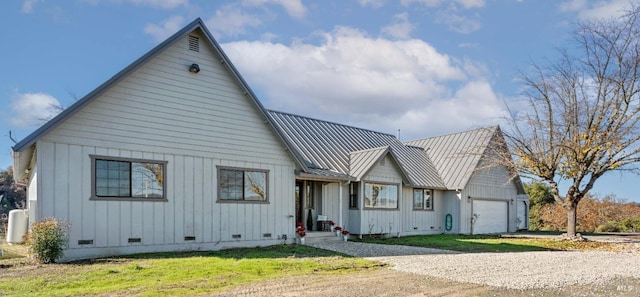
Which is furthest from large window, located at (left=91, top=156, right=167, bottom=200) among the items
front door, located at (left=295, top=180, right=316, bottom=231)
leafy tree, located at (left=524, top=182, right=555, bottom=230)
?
leafy tree, located at (left=524, top=182, right=555, bottom=230)

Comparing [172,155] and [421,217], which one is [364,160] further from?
[172,155]

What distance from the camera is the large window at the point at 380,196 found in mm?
18891

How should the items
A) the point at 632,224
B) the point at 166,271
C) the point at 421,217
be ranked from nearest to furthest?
the point at 166,271
the point at 421,217
the point at 632,224

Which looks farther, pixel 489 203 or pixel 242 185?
pixel 489 203

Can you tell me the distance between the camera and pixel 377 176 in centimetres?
1911

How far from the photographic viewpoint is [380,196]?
19484 millimetres

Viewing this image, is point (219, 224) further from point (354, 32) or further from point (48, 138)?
point (354, 32)

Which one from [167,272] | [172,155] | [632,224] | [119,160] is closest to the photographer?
[167,272]

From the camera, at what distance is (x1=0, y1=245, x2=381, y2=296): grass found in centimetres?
769

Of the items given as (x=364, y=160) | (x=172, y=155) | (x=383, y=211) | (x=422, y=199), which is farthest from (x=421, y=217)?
(x=172, y=155)

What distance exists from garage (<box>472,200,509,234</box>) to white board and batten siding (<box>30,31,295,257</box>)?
1257cm

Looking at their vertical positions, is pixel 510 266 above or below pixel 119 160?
below

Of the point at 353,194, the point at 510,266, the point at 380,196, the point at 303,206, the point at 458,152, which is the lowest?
the point at 510,266

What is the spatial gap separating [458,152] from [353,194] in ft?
29.4
